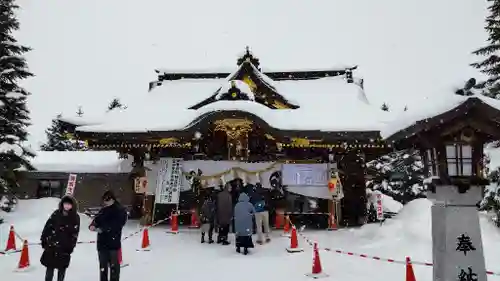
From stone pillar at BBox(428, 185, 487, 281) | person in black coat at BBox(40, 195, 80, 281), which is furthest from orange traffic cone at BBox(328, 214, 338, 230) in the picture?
person in black coat at BBox(40, 195, 80, 281)

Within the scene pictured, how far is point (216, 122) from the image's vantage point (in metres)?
15.3

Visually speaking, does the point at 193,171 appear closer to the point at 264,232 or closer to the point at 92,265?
the point at 264,232

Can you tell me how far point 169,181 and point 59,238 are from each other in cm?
961

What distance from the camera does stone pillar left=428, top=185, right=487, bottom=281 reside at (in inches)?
209

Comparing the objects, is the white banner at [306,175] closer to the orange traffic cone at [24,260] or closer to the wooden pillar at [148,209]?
the wooden pillar at [148,209]

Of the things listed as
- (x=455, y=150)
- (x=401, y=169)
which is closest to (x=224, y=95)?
(x=455, y=150)

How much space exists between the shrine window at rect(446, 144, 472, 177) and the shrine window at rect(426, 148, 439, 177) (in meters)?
0.19

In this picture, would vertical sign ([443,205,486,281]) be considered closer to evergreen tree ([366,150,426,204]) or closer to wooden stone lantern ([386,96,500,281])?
wooden stone lantern ([386,96,500,281])

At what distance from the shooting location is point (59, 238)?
6363mm

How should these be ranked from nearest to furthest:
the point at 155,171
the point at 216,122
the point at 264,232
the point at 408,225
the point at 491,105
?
1. the point at 491,105
2. the point at 408,225
3. the point at 264,232
4. the point at 216,122
5. the point at 155,171

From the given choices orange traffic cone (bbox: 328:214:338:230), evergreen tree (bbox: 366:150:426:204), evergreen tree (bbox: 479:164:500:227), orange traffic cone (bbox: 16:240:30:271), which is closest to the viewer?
orange traffic cone (bbox: 16:240:30:271)

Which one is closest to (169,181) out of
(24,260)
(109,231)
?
(24,260)

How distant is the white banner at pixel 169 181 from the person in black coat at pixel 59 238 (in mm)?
9295

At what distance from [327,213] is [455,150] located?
422 inches
